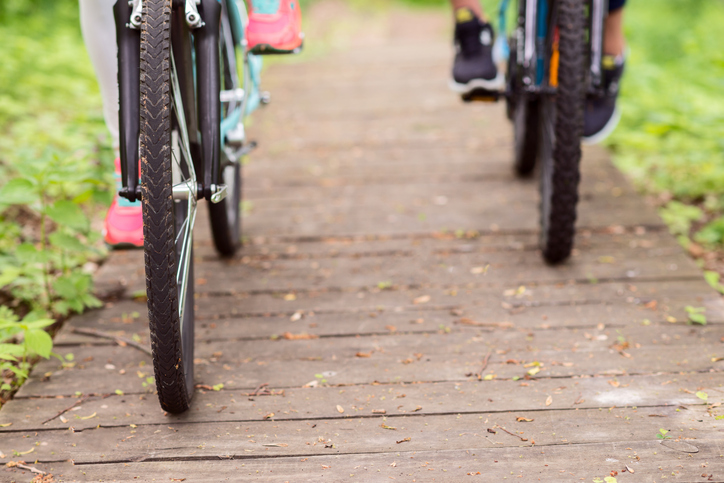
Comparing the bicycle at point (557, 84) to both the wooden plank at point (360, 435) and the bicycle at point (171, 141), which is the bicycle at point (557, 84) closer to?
the wooden plank at point (360, 435)

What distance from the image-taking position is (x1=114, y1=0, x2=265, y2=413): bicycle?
139cm

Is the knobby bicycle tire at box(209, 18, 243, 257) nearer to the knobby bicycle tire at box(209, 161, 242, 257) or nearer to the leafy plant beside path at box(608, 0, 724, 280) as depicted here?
the knobby bicycle tire at box(209, 161, 242, 257)

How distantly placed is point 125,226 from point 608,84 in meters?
1.93

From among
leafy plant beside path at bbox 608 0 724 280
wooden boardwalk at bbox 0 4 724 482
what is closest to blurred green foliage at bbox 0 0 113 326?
wooden boardwalk at bbox 0 4 724 482

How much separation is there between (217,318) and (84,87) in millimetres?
3371

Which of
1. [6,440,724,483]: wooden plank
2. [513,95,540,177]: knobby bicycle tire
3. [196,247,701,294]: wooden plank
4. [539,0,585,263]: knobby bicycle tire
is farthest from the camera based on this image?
[513,95,540,177]: knobby bicycle tire

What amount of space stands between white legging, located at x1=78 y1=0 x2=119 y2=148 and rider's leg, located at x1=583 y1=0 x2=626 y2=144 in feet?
5.78

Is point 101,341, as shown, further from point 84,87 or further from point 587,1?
point 84,87

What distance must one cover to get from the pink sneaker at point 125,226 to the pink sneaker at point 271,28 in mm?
564

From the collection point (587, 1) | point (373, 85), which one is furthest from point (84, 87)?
point (587, 1)

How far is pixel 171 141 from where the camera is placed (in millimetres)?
1429

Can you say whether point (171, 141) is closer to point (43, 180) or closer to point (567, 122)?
point (43, 180)

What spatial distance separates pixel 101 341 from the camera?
1.98m

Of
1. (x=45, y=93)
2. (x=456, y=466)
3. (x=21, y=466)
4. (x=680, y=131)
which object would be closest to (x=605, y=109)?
(x=680, y=131)
